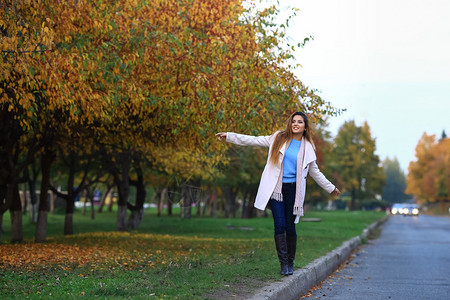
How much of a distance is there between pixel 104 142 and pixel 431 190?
8843cm

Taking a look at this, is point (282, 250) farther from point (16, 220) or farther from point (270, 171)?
point (16, 220)

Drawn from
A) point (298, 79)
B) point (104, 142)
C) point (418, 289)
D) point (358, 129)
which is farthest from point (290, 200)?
point (358, 129)

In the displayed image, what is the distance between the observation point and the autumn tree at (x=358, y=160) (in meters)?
98.7

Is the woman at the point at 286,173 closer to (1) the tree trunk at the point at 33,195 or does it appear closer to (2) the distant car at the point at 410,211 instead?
(1) the tree trunk at the point at 33,195

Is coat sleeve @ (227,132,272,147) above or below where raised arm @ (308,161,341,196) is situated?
above

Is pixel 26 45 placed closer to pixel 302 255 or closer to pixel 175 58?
pixel 175 58

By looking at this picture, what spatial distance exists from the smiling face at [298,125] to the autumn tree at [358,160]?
295 ft

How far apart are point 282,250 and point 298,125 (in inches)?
65.2

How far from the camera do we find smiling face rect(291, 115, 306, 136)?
28.5ft

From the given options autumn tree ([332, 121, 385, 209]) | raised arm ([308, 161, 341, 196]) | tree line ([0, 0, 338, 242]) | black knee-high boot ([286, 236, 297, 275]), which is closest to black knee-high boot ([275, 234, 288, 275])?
black knee-high boot ([286, 236, 297, 275])

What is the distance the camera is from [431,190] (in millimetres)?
99250

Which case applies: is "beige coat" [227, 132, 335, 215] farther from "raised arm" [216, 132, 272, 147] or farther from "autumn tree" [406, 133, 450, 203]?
"autumn tree" [406, 133, 450, 203]

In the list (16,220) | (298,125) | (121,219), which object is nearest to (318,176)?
(298,125)

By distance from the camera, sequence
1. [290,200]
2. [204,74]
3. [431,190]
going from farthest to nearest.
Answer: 1. [431,190]
2. [204,74]
3. [290,200]
